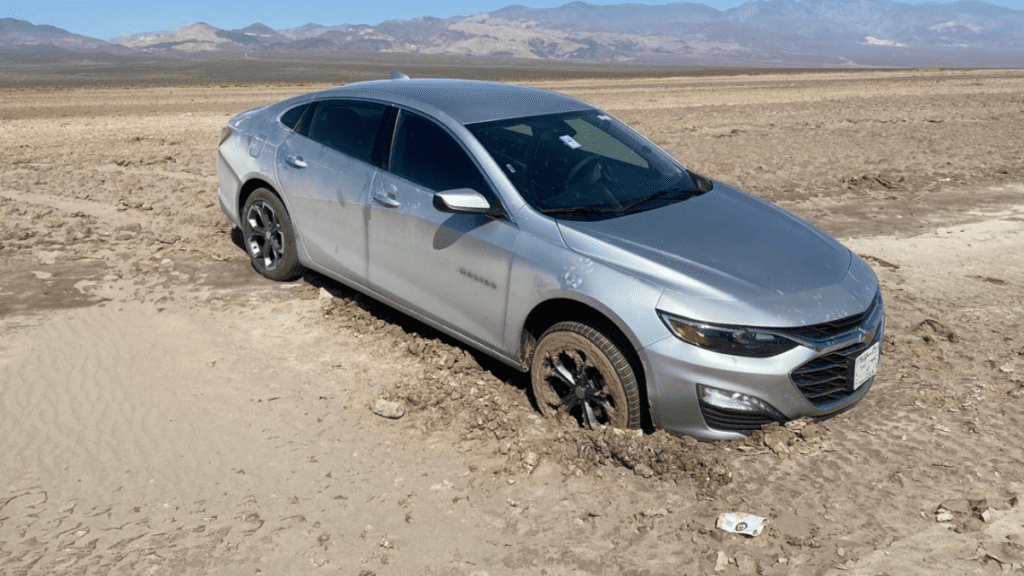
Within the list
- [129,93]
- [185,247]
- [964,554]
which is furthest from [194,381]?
[129,93]

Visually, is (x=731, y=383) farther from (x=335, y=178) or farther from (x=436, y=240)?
(x=335, y=178)

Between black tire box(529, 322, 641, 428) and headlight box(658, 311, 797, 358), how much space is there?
1.07ft

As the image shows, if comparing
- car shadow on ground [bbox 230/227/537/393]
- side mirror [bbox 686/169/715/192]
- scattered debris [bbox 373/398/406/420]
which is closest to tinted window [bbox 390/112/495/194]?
car shadow on ground [bbox 230/227/537/393]

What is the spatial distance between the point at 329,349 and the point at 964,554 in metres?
3.74

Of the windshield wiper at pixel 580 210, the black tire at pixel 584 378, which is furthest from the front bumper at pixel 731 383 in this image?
the windshield wiper at pixel 580 210

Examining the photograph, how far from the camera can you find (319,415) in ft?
15.9

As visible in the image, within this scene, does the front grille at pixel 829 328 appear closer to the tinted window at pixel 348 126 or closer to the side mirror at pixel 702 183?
the side mirror at pixel 702 183

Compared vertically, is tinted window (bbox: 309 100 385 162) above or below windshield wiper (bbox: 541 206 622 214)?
above

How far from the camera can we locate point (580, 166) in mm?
5055

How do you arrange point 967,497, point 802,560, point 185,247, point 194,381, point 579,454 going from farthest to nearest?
1. point 185,247
2. point 194,381
3. point 579,454
4. point 967,497
5. point 802,560

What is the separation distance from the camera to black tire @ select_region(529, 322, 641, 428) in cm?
420

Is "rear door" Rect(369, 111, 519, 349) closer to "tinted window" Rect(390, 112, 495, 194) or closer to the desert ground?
"tinted window" Rect(390, 112, 495, 194)

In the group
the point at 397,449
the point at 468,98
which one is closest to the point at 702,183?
the point at 468,98

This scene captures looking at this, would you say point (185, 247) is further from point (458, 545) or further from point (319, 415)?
point (458, 545)
